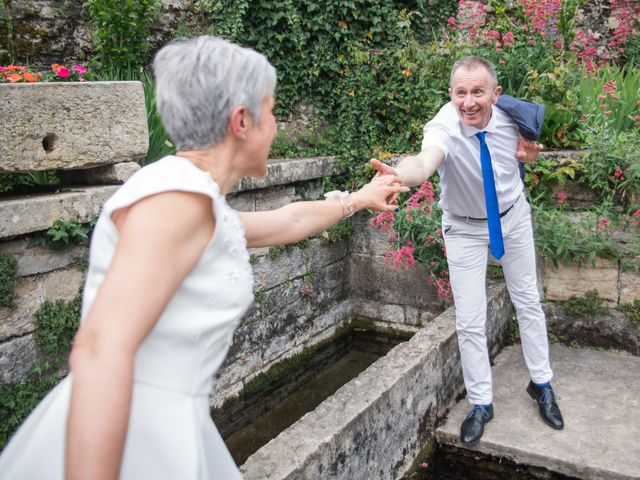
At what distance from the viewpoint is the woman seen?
1.03 metres

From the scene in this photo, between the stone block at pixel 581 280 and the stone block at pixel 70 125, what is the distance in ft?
10.5

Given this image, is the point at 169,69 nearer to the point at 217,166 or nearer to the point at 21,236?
the point at 217,166

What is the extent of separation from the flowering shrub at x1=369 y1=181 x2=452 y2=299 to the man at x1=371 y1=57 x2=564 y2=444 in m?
1.37

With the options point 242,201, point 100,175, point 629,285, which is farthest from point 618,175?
point 100,175

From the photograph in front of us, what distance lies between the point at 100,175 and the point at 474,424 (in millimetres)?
2707

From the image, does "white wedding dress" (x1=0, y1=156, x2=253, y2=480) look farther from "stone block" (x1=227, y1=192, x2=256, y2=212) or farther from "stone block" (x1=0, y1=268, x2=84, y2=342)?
"stone block" (x1=227, y1=192, x2=256, y2=212)

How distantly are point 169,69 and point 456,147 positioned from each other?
2248 mm

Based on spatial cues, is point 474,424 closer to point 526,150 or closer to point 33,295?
point 526,150

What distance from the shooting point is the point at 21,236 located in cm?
329

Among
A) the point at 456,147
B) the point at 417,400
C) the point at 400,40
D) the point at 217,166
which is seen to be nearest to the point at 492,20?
the point at 400,40

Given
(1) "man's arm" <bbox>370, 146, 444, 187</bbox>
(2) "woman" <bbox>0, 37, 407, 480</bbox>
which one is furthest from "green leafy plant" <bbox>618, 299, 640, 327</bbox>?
(2) "woman" <bbox>0, 37, 407, 480</bbox>

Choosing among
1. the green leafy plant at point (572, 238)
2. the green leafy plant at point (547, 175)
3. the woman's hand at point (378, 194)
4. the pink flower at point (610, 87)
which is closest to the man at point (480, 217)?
the woman's hand at point (378, 194)

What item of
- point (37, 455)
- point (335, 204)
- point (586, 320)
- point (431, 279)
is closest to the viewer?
point (37, 455)

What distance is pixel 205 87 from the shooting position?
1267 mm
